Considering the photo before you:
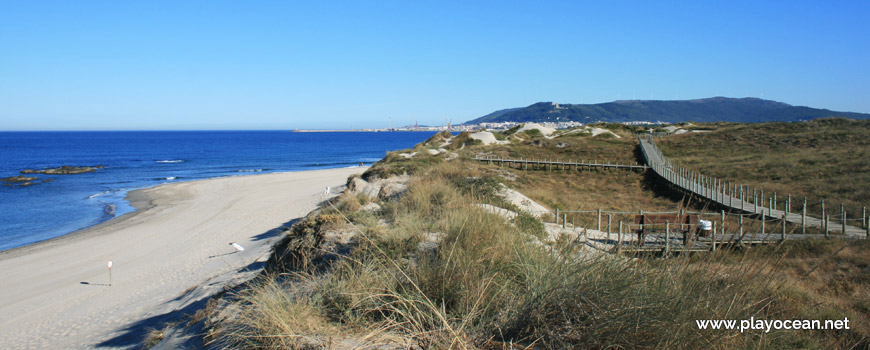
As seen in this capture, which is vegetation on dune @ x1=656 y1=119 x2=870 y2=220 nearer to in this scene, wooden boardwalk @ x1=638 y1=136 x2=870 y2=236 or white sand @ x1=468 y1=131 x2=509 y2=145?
wooden boardwalk @ x1=638 y1=136 x2=870 y2=236

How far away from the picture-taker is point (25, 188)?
1483 inches

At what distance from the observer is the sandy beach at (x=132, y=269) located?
10.0 meters

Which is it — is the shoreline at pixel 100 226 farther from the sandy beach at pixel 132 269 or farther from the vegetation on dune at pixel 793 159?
the vegetation on dune at pixel 793 159

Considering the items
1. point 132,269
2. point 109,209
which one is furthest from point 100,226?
point 132,269

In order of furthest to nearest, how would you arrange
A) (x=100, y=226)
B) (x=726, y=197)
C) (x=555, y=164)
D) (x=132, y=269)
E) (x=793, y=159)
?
1. (x=555, y=164)
2. (x=793, y=159)
3. (x=100, y=226)
4. (x=726, y=197)
5. (x=132, y=269)

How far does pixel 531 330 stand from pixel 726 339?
49.7 inches

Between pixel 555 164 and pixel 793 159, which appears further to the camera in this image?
pixel 555 164

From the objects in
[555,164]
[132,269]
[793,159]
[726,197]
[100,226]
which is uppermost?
[793,159]

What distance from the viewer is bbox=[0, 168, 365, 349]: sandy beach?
1002 centimetres

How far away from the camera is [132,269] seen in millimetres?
15289

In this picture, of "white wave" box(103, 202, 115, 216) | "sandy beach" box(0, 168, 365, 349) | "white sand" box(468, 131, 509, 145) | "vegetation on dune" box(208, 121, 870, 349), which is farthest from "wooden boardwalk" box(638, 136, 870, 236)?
"white wave" box(103, 202, 115, 216)

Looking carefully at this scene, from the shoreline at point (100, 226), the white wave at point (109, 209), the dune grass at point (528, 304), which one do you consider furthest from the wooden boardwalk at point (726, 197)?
the white wave at point (109, 209)

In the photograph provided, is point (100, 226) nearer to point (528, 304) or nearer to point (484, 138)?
point (528, 304)

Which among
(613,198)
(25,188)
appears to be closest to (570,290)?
(613,198)
